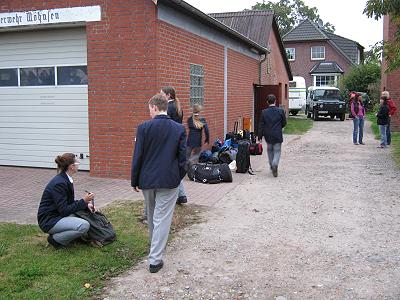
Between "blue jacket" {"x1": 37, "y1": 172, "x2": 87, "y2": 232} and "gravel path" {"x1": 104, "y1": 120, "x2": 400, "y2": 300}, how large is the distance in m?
0.99

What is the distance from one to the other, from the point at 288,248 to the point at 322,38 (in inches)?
2076

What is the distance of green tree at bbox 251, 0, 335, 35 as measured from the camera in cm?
8306

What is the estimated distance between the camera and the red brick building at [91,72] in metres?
9.71

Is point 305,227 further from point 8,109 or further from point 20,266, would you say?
point 8,109

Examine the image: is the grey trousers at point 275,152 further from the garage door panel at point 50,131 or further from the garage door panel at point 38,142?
the garage door panel at point 38,142

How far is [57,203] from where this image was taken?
5367 millimetres

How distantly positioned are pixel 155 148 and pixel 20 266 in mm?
1866

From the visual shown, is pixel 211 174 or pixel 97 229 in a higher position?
pixel 211 174

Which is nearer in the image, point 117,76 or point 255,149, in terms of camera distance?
point 117,76

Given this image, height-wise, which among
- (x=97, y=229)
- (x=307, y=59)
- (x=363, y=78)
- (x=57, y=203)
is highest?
(x=307, y=59)

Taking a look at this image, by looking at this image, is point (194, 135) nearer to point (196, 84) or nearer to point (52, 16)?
point (196, 84)

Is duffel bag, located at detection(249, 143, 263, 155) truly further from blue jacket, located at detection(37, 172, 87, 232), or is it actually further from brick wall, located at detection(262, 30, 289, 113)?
blue jacket, located at detection(37, 172, 87, 232)

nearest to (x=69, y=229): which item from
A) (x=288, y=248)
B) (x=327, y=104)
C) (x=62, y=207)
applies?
(x=62, y=207)

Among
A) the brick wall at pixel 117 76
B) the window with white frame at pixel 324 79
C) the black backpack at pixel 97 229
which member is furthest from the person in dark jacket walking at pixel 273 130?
the window with white frame at pixel 324 79
